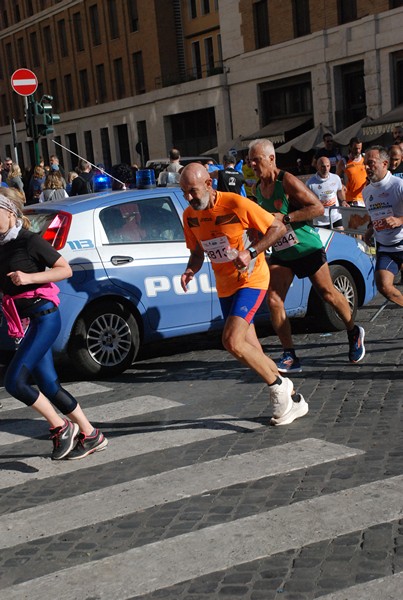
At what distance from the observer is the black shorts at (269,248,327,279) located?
316 inches

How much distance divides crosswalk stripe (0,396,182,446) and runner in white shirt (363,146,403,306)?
7.70 ft

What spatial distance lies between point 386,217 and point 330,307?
1626mm

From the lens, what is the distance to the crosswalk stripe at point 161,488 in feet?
15.9

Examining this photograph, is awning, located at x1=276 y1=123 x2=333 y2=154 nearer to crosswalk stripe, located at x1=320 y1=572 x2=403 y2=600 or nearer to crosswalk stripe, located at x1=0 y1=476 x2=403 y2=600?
crosswalk stripe, located at x1=0 y1=476 x2=403 y2=600

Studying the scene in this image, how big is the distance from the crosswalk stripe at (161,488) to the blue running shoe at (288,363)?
2.00 metres

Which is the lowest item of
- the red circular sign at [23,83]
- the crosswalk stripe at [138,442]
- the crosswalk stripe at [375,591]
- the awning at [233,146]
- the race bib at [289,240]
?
the crosswalk stripe at [138,442]

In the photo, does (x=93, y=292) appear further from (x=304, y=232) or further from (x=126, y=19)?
(x=126, y=19)

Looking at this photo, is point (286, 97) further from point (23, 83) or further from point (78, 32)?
point (23, 83)

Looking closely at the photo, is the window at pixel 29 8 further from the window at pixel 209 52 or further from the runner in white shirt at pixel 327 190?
the runner in white shirt at pixel 327 190

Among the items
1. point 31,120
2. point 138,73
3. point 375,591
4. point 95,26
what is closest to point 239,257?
point 375,591

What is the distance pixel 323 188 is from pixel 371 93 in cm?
2177

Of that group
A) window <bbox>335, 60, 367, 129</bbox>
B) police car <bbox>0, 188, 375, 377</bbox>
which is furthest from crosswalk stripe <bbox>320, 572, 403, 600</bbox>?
window <bbox>335, 60, 367, 129</bbox>

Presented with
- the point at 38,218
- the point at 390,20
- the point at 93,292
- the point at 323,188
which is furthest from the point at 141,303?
the point at 390,20

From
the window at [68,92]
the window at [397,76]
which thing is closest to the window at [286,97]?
the window at [397,76]
